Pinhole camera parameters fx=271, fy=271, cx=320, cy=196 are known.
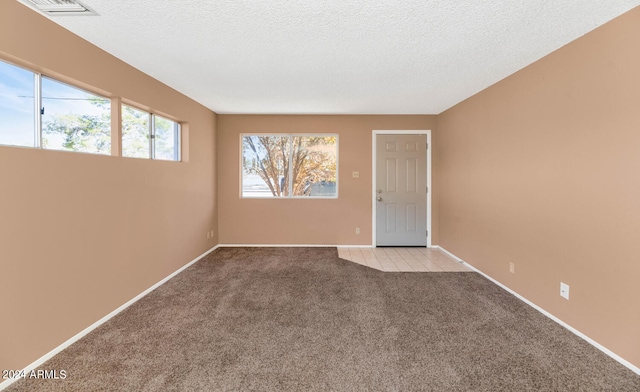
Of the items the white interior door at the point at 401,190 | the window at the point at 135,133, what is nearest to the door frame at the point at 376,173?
the white interior door at the point at 401,190

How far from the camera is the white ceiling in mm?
1891

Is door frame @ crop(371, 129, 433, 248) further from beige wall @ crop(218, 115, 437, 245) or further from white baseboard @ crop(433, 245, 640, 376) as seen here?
white baseboard @ crop(433, 245, 640, 376)

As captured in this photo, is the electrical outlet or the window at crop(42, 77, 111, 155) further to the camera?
the electrical outlet

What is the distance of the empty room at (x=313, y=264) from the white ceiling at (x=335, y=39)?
22 millimetres

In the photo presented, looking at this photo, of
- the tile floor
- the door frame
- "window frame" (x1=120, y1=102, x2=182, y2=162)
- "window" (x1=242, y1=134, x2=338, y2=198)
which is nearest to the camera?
"window frame" (x1=120, y1=102, x2=182, y2=162)

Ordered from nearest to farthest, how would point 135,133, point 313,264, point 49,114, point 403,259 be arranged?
point 49,114 → point 135,133 → point 313,264 → point 403,259

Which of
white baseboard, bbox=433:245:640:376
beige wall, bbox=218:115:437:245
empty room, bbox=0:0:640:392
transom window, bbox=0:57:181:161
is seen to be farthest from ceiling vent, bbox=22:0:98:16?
white baseboard, bbox=433:245:640:376

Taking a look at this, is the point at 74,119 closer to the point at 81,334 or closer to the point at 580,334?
the point at 81,334

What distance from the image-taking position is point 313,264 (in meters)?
4.12

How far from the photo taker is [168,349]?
2.07 m

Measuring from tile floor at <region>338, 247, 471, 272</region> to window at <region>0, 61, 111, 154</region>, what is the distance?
358 cm

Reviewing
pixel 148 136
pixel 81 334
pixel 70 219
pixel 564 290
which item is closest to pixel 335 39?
pixel 148 136

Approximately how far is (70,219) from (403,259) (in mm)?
4142

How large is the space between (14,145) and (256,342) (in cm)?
216
